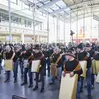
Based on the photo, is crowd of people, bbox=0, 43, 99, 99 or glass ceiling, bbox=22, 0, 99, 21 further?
glass ceiling, bbox=22, 0, 99, 21

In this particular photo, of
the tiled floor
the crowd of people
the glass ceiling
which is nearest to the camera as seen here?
the crowd of people

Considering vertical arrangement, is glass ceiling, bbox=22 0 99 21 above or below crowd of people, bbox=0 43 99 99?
above

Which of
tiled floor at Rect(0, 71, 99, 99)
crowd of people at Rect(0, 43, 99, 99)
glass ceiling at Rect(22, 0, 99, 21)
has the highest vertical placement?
glass ceiling at Rect(22, 0, 99, 21)

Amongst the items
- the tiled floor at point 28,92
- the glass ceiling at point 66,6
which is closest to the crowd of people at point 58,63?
the tiled floor at point 28,92

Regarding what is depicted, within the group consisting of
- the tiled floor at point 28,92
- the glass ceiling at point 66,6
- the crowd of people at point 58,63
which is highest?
the glass ceiling at point 66,6

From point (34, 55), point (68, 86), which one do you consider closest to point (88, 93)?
point (68, 86)

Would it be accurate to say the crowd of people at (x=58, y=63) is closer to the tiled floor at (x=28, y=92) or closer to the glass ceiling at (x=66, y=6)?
the tiled floor at (x=28, y=92)

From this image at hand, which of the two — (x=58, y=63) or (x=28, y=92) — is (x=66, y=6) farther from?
(x=28, y=92)

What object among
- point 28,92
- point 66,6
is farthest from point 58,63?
point 66,6

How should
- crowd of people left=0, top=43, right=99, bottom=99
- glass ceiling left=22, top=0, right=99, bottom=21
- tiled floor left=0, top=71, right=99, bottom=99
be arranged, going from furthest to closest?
glass ceiling left=22, top=0, right=99, bottom=21 → tiled floor left=0, top=71, right=99, bottom=99 → crowd of people left=0, top=43, right=99, bottom=99

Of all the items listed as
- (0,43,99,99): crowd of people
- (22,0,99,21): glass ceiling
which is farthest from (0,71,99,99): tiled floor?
(22,0,99,21): glass ceiling

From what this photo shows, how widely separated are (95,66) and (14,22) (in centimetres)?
1828

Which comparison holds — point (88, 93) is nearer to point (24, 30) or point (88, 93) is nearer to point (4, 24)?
point (4, 24)

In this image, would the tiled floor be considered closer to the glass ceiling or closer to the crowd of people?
the crowd of people
